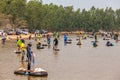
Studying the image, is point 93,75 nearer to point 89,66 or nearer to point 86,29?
point 89,66

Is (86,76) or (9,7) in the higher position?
(9,7)

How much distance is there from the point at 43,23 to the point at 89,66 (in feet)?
372

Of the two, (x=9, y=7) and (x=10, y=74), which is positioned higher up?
(x=9, y=7)

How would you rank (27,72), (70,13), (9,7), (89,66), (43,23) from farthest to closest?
(70,13) < (43,23) < (9,7) < (89,66) < (27,72)

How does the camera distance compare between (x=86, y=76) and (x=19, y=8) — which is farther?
(x=19, y=8)

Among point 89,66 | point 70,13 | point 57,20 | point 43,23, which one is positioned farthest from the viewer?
point 70,13

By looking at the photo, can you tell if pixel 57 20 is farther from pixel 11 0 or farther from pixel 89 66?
pixel 89 66

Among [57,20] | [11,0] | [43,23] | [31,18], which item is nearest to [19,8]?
[11,0]

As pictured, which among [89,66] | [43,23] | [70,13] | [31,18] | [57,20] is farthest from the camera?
[70,13]

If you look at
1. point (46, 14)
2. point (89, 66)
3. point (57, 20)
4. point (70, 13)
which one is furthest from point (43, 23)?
point (89, 66)

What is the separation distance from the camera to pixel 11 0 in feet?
399

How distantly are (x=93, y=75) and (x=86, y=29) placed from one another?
549 ft

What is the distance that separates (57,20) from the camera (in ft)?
569

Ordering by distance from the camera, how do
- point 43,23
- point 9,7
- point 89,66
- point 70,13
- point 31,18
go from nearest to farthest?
point 89,66 < point 9,7 < point 31,18 < point 43,23 < point 70,13
